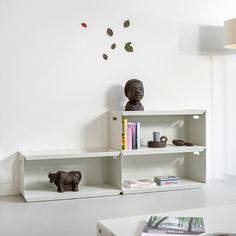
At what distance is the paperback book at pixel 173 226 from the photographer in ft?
5.13

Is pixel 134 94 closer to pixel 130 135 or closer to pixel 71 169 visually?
pixel 130 135

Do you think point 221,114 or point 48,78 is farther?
point 221,114

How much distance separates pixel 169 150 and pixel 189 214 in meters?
1.72

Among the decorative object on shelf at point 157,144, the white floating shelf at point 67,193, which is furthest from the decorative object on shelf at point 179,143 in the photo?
the white floating shelf at point 67,193

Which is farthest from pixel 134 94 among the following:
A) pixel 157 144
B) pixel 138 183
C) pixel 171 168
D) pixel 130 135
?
pixel 171 168

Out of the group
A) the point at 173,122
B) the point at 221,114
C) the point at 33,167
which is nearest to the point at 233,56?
the point at 221,114

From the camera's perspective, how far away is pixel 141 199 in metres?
3.22

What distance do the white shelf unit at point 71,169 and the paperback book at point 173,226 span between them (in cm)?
162

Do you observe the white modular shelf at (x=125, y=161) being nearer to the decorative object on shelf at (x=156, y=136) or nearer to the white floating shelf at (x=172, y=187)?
the white floating shelf at (x=172, y=187)

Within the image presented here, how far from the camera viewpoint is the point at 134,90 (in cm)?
356

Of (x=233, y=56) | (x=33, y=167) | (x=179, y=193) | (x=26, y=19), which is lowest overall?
(x=179, y=193)

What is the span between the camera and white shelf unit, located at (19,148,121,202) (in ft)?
10.6

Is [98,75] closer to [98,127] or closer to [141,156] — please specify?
[98,127]

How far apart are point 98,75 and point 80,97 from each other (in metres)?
0.26
